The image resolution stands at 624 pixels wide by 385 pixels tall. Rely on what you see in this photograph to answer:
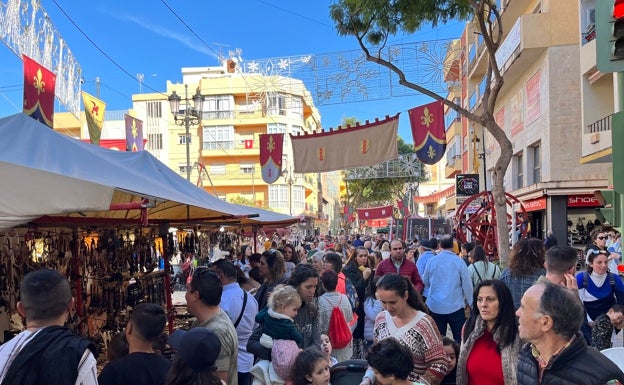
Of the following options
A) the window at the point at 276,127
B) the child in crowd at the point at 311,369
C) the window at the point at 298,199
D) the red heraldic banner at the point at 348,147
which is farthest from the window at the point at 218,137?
the child in crowd at the point at 311,369

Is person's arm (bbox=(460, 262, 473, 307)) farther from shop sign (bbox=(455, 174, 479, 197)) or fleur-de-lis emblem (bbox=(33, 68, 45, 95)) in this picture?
shop sign (bbox=(455, 174, 479, 197))

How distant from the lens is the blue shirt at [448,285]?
24.5 feet

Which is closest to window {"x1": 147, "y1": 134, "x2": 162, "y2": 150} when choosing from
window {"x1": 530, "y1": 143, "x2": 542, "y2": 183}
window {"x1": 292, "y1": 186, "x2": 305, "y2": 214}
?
window {"x1": 292, "y1": 186, "x2": 305, "y2": 214}

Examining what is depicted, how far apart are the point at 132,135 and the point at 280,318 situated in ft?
44.8

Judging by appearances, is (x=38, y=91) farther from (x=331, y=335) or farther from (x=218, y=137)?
(x=218, y=137)

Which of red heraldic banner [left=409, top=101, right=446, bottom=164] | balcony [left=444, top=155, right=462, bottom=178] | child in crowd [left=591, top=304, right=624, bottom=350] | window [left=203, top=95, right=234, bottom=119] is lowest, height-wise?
child in crowd [left=591, top=304, right=624, bottom=350]

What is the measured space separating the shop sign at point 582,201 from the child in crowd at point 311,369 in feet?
54.5

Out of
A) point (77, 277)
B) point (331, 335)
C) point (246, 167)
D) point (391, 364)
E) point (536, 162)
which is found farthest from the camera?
point (246, 167)

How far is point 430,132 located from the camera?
13.3 m

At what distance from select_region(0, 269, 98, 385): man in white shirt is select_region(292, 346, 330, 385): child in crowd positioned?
1253 mm

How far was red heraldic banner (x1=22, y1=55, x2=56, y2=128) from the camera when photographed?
32.4 feet

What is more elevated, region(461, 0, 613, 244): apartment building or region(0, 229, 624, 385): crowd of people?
region(461, 0, 613, 244): apartment building

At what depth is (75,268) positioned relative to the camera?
19.3 ft

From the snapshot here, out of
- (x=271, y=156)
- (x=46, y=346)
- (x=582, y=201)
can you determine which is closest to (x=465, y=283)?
(x=46, y=346)
